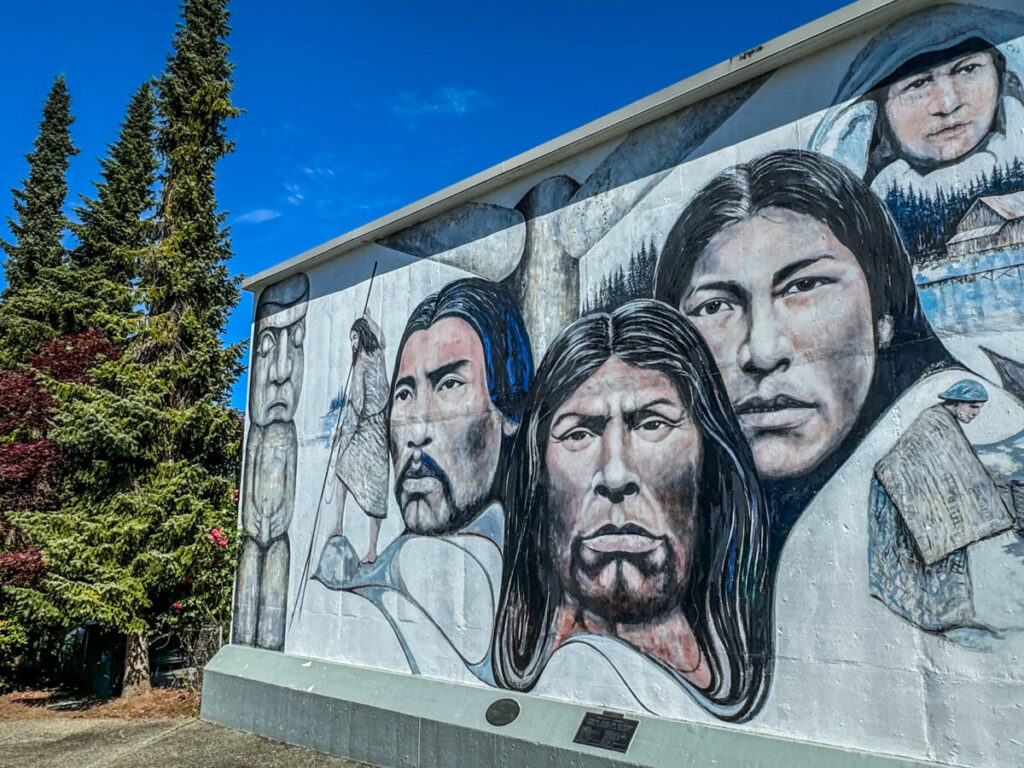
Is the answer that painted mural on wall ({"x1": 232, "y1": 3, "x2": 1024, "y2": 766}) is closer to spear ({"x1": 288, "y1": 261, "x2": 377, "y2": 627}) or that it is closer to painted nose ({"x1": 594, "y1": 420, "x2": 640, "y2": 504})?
painted nose ({"x1": 594, "y1": 420, "x2": 640, "y2": 504})

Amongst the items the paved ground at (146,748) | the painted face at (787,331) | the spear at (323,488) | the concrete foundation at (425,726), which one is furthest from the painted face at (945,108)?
the paved ground at (146,748)

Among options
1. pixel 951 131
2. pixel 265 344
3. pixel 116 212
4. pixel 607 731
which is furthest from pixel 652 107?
pixel 116 212

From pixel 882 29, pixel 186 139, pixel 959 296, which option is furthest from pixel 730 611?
pixel 186 139

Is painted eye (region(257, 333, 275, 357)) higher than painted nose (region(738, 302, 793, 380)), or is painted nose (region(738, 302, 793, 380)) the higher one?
painted eye (region(257, 333, 275, 357))

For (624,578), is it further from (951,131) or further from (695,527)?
(951,131)

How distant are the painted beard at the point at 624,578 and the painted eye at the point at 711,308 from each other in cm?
157

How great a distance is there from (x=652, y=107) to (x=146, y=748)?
24.7 ft

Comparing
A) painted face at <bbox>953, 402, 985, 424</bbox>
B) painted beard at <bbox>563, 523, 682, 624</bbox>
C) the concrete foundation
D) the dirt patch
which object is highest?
painted face at <bbox>953, 402, 985, 424</bbox>

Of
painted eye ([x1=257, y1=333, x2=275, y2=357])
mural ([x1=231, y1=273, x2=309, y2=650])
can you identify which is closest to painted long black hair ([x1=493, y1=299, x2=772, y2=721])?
mural ([x1=231, y1=273, x2=309, y2=650])

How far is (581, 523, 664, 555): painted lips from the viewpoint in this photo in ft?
16.0

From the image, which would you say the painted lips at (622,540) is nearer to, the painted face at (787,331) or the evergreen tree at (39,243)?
the painted face at (787,331)

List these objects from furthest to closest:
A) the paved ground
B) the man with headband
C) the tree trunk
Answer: the tree trunk
the paved ground
the man with headband

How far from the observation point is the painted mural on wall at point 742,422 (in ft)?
12.2

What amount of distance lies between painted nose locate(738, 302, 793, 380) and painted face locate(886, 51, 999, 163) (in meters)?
1.21
